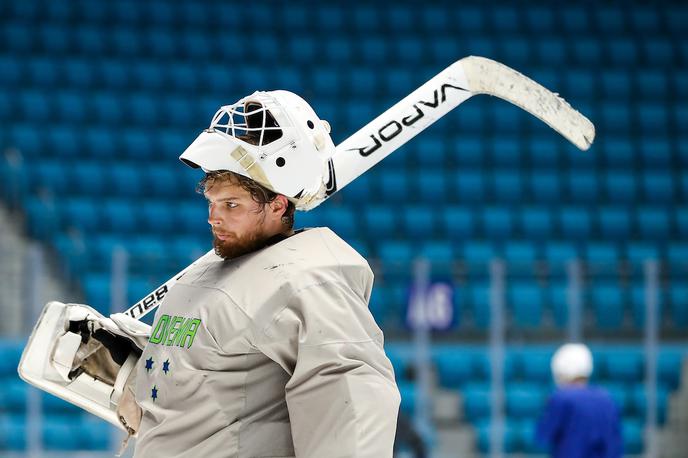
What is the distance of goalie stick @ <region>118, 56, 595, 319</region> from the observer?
7.66ft

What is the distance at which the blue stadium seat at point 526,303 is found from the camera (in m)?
8.02

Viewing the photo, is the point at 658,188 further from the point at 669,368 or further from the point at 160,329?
the point at 160,329

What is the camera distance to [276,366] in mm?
2000

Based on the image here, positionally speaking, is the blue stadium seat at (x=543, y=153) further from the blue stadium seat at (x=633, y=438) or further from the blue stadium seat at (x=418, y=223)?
the blue stadium seat at (x=633, y=438)

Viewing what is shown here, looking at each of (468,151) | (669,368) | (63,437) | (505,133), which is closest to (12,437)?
(63,437)

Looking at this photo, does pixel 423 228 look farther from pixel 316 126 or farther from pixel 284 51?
pixel 316 126

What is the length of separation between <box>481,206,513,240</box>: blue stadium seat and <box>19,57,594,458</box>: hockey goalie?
7933 millimetres

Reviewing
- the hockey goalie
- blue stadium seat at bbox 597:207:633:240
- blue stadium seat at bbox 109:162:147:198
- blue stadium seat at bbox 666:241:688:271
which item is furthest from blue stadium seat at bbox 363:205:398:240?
the hockey goalie

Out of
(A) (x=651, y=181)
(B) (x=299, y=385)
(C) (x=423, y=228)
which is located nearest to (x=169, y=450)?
(B) (x=299, y=385)

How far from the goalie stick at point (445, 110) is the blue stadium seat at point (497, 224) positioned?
7.71 m

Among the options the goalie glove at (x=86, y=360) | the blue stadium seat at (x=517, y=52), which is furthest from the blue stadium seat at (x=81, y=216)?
the goalie glove at (x=86, y=360)

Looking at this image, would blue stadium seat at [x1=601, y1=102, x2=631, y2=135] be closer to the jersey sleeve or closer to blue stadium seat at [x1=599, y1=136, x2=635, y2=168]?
blue stadium seat at [x1=599, y1=136, x2=635, y2=168]

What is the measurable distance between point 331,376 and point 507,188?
8.72 meters

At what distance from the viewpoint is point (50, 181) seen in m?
9.99
